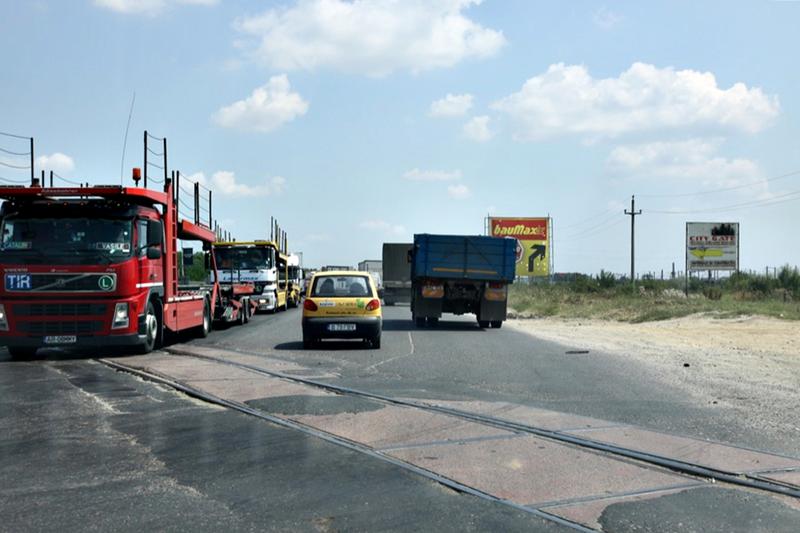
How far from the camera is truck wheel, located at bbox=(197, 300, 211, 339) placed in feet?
70.5

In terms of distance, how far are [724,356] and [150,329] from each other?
11.3m

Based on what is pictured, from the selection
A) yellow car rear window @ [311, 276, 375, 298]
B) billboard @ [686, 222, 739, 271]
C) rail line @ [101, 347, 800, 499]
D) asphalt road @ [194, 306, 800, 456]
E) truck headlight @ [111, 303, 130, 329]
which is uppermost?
billboard @ [686, 222, 739, 271]

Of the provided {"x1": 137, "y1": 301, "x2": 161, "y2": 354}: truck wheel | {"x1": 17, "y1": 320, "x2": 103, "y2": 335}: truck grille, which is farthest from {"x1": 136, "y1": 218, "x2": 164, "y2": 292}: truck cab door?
{"x1": 17, "y1": 320, "x2": 103, "y2": 335}: truck grille

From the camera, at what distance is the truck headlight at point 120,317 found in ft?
49.7

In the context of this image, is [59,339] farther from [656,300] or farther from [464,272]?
[656,300]

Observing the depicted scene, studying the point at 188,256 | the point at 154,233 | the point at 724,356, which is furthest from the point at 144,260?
the point at 724,356

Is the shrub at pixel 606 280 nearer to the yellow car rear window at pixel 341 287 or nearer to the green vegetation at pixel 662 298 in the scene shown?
the green vegetation at pixel 662 298

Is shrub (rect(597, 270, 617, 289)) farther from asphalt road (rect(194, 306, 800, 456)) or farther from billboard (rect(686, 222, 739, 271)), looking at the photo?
asphalt road (rect(194, 306, 800, 456))

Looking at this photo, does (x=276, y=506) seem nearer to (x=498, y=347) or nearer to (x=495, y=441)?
(x=495, y=441)

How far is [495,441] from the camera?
779 cm

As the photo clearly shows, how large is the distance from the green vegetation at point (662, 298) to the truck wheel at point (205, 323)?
17.1 meters

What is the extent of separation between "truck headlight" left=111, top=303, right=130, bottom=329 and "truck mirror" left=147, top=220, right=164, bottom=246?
1343mm

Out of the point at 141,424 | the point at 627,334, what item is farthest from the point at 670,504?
the point at 627,334

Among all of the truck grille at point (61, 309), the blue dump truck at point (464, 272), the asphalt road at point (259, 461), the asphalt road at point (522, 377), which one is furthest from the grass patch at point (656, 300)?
the truck grille at point (61, 309)
